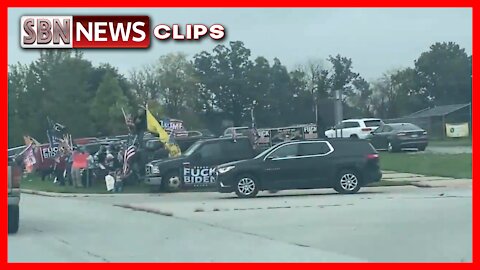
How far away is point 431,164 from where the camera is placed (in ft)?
91.9

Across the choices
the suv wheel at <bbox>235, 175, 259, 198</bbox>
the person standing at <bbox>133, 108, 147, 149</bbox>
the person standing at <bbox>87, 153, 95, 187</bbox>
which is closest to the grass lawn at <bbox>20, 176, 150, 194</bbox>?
the person standing at <bbox>87, 153, 95, 187</bbox>

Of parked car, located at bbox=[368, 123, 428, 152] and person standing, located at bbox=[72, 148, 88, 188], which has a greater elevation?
parked car, located at bbox=[368, 123, 428, 152]

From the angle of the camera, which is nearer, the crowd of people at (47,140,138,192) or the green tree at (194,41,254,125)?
the crowd of people at (47,140,138,192)

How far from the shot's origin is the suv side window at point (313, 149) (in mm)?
20203

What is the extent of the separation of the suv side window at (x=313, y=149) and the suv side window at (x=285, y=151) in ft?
0.63

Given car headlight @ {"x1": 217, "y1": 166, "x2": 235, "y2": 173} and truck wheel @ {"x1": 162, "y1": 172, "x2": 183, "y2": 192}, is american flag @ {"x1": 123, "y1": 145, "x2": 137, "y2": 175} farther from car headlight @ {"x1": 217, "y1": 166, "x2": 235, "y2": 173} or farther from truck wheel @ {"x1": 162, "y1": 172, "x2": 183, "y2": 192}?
car headlight @ {"x1": 217, "y1": 166, "x2": 235, "y2": 173}

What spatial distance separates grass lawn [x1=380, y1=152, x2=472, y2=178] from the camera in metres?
25.2

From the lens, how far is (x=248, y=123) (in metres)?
35.1

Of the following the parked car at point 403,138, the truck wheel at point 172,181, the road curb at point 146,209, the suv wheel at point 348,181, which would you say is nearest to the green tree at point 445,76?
the parked car at point 403,138

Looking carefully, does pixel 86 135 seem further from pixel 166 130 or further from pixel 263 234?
pixel 263 234

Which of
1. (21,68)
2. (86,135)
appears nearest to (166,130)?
(21,68)

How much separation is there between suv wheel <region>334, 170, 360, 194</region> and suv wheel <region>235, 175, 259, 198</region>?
7.32 ft

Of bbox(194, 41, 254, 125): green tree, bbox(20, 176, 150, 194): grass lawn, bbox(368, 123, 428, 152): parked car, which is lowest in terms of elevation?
bbox(20, 176, 150, 194): grass lawn

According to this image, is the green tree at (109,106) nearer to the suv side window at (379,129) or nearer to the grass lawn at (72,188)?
the grass lawn at (72,188)
